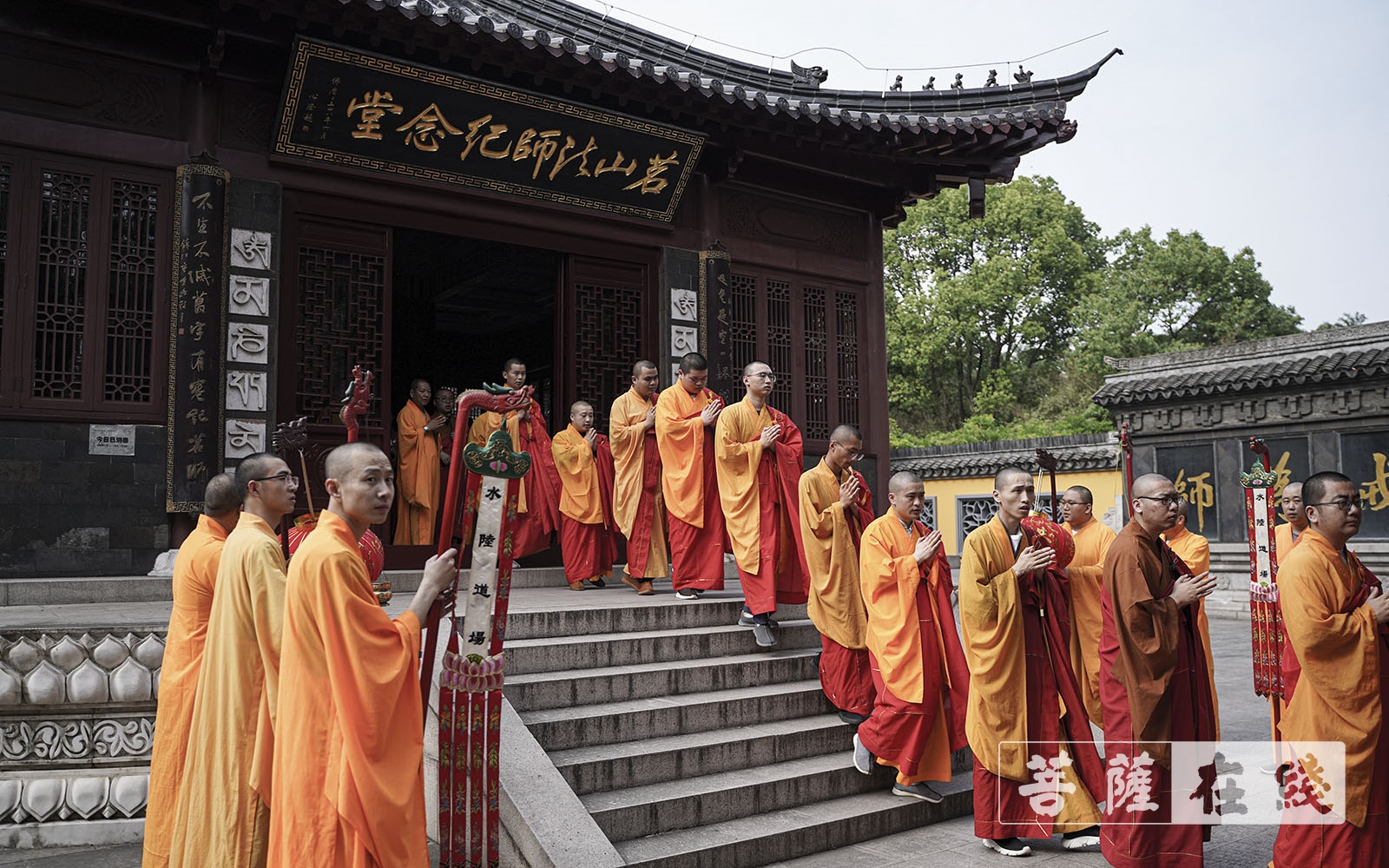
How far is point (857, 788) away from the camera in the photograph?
563 cm

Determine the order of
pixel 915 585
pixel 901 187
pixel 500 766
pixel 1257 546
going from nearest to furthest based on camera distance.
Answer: pixel 500 766
pixel 915 585
pixel 1257 546
pixel 901 187

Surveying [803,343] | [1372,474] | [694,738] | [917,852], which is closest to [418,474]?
[803,343]

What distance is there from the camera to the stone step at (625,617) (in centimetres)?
600

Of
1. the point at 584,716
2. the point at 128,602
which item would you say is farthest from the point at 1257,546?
the point at 128,602

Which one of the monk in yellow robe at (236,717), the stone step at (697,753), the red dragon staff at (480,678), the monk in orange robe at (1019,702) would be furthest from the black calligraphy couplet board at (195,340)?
the monk in orange robe at (1019,702)

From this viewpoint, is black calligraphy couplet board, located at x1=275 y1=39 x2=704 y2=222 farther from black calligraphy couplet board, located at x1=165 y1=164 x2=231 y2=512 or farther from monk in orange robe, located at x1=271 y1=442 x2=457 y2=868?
monk in orange robe, located at x1=271 y1=442 x2=457 y2=868

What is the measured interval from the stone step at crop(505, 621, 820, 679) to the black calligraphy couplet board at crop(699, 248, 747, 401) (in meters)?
3.29

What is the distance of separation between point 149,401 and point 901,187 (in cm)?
779

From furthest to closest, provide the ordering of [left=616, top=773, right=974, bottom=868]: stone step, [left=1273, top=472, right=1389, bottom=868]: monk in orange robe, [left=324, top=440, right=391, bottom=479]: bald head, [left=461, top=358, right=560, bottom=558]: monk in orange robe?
1. [left=461, top=358, right=560, bottom=558]: monk in orange robe
2. [left=616, top=773, right=974, bottom=868]: stone step
3. [left=1273, top=472, right=1389, bottom=868]: monk in orange robe
4. [left=324, top=440, right=391, bottom=479]: bald head

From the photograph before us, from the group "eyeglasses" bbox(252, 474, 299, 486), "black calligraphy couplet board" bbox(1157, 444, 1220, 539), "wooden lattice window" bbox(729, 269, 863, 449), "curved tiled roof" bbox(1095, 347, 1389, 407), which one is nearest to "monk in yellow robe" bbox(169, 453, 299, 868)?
"eyeglasses" bbox(252, 474, 299, 486)

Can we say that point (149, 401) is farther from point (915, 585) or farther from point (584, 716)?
point (915, 585)

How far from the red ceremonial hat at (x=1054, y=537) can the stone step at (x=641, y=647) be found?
6.14 ft

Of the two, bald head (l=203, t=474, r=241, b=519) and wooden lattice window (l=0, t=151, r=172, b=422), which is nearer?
bald head (l=203, t=474, r=241, b=519)

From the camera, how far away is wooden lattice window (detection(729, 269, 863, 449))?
32.6 feet
